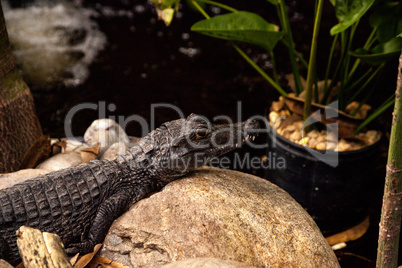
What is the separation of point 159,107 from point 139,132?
43 centimetres

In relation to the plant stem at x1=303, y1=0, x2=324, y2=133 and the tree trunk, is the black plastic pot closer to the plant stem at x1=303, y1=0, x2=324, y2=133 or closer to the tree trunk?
the plant stem at x1=303, y1=0, x2=324, y2=133

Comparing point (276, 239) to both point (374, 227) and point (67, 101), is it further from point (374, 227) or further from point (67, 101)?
point (67, 101)

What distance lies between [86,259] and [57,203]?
0.31 meters

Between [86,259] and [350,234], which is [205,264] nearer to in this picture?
[86,259]

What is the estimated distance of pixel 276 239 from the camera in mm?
1912

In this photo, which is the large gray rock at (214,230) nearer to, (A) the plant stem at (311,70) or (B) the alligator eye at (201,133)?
(B) the alligator eye at (201,133)

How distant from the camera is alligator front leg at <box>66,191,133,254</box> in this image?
6.67 feet

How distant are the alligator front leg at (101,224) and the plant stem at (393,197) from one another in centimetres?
120

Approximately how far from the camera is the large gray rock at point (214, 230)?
1844 mm

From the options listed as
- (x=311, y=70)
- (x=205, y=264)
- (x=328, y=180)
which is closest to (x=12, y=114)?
Result: (x=205, y=264)

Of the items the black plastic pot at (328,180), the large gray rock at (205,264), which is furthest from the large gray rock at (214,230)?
the black plastic pot at (328,180)

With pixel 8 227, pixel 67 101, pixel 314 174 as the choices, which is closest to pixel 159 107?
pixel 67 101

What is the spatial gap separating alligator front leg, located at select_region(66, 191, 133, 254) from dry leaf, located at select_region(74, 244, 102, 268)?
0.13ft

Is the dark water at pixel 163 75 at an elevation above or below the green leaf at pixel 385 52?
below
